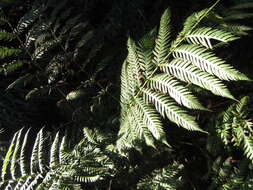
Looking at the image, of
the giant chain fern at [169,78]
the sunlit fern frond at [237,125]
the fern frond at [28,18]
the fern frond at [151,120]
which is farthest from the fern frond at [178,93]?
the fern frond at [28,18]

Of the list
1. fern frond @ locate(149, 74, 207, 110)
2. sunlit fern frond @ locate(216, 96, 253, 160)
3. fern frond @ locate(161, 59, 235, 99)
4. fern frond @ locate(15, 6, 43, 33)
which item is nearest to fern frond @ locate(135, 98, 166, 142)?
fern frond @ locate(149, 74, 207, 110)

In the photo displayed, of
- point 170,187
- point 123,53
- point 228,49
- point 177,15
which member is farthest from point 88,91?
point 228,49

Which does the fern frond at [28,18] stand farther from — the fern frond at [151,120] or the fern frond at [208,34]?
the fern frond at [208,34]

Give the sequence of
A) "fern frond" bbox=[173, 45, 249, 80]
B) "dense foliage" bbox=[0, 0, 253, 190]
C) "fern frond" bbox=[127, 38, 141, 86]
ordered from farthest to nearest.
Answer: "fern frond" bbox=[127, 38, 141, 86] → "dense foliage" bbox=[0, 0, 253, 190] → "fern frond" bbox=[173, 45, 249, 80]

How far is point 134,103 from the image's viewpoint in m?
1.56

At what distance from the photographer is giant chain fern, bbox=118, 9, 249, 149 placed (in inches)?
51.4

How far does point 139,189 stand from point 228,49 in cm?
123

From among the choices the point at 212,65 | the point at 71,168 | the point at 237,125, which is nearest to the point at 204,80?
the point at 212,65

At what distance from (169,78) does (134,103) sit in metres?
0.22

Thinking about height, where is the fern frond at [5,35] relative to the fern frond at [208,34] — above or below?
above

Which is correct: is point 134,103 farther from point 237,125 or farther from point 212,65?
point 237,125

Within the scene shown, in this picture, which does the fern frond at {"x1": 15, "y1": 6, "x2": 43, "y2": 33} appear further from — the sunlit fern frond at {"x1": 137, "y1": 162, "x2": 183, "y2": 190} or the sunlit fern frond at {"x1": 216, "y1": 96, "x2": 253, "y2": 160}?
the sunlit fern frond at {"x1": 216, "y1": 96, "x2": 253, "y2": 160}

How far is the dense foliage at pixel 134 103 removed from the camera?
1.43 metres

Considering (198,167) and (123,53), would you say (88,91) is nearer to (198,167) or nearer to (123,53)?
(123,53)
